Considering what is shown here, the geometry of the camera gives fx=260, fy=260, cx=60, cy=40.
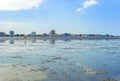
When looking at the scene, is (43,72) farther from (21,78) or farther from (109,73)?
(109,73)

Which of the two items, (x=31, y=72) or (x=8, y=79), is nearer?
(x=8, y=79)

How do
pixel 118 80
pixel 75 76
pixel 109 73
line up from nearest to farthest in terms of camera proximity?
pixel 118 80, pixel 75 76, pixel 109 73

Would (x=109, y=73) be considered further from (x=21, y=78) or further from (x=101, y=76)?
(x=21, y=78)

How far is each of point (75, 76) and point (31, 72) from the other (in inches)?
157

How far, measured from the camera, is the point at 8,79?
1789 centimetres

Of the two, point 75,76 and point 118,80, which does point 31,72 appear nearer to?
point 75,76

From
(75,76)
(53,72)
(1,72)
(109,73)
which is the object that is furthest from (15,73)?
(109,73)

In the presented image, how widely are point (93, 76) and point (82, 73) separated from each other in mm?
1401

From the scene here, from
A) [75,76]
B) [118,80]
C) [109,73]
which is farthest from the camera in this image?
[109,73]

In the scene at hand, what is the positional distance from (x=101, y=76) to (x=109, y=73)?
142 cm

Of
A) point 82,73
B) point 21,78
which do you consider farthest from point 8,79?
point 82,73

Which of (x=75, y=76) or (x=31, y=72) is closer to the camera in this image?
(x=75, y=76)

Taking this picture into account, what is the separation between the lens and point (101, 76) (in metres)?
19.3

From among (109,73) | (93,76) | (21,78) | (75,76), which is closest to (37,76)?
(21,78)
